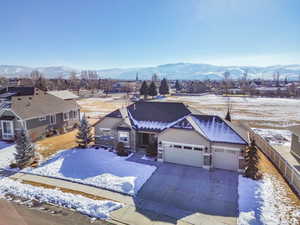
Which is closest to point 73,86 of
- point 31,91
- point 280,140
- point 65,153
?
point 31,91

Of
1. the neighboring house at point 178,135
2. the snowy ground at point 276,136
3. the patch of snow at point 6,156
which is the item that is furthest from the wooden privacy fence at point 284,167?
the patch of snow at point 6,156

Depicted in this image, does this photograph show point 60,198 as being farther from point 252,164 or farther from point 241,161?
point 252,164

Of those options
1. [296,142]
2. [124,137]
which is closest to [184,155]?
[124,137]

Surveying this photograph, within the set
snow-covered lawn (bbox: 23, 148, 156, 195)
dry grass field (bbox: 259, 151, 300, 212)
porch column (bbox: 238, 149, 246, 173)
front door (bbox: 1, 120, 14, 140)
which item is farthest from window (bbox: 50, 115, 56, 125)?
dry grass field (bbox: 259, 151, 300, 212)

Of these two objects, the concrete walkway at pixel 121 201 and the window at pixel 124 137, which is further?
the window at pixel 124 137

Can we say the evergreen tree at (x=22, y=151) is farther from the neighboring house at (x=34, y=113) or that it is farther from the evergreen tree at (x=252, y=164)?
the evergreen tree at (x=252, y=164)

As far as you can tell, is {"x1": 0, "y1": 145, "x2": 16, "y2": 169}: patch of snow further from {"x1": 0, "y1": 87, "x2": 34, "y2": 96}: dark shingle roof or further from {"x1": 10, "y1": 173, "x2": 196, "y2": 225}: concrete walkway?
{"x1": 0, "y1": 87, "x2": 34, "y2": 96}: dark shingle roof
